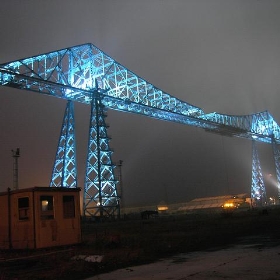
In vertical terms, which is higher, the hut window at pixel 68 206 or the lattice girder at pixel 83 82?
the lattice girder at pixel 83 82

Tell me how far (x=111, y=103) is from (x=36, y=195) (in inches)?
1549

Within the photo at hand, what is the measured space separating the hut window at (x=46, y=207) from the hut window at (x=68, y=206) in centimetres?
60

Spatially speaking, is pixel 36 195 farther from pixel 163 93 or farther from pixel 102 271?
pixel 163 93

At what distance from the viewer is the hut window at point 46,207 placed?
1349 centimetres

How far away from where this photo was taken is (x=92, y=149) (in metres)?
46.8

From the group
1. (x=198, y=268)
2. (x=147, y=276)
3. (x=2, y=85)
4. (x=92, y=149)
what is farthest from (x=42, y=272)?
(x=92, y=149)

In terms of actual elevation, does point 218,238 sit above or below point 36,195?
below

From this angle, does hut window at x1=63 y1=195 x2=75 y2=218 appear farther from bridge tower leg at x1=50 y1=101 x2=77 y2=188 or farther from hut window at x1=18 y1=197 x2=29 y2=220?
bridge tower leg at x1=50 y1=101 x2=77 y2=188

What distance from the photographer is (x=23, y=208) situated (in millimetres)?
13680

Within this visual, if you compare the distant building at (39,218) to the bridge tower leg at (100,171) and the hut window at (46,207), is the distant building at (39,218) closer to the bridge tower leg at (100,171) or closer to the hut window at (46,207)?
the hut window at (46,207)

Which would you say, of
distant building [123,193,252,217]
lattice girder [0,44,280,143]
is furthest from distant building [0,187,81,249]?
distant building [123,193,252,217]

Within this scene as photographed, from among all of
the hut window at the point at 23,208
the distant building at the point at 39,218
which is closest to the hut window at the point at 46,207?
the distant building at the point at 39,218

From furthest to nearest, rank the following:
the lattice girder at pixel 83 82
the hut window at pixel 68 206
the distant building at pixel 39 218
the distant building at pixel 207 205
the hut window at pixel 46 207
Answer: the distant building at pixel 207 205
the lattice girder at pixel 83 82
the hut window at pixel 68 206
the hut window at pixel 46 207
the distant building at pixel 39 218

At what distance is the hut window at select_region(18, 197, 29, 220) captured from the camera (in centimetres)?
1354
